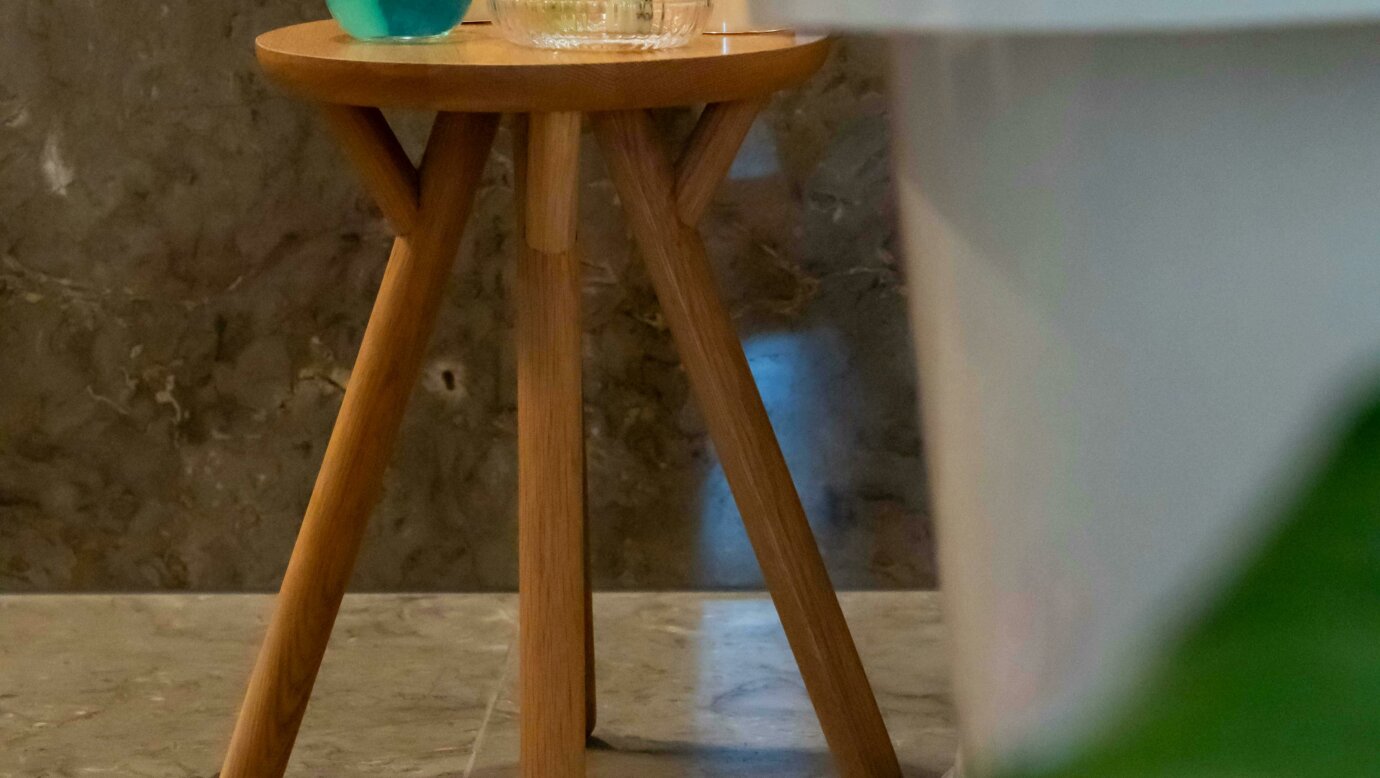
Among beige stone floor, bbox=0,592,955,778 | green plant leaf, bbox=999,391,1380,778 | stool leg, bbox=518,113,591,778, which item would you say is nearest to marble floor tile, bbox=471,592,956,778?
beige stone floor, bbox=0,592,955,778

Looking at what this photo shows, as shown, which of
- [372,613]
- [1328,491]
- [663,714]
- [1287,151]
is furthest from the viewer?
[372,613]

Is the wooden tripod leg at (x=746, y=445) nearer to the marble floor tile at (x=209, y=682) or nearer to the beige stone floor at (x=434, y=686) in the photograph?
the beige stone floor at (x=434, y=686)

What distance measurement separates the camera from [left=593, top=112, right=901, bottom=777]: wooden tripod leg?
0.55m

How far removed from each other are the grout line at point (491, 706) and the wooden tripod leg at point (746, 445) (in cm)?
25

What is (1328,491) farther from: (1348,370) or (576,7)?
(576,7)

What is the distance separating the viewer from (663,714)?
31.5 inches

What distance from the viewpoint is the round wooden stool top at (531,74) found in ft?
1.55

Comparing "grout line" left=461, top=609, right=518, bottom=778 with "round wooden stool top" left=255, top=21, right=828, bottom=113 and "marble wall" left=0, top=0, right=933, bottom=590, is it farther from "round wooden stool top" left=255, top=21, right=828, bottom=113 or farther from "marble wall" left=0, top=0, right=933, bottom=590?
"round wooden stool top" left=255, top=21, right=828, bottom=113

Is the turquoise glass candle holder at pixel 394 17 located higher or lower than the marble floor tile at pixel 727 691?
higher

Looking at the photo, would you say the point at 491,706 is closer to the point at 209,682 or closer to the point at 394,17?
the point at 209,682

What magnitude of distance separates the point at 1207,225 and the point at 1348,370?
0.15 feet

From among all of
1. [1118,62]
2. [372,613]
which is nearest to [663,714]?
[372,613]

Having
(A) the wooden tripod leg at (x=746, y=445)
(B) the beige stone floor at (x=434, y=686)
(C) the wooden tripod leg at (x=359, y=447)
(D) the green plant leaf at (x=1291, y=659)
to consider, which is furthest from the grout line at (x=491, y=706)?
(D) the green plant leaf at (x=1291, y=659)

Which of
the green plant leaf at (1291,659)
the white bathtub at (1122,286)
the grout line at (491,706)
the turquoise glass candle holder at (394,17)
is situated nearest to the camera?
the green plant leaf at (1291,659)
